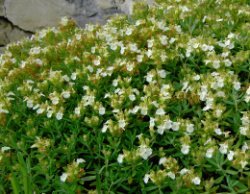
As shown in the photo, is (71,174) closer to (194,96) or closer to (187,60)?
(194,96)

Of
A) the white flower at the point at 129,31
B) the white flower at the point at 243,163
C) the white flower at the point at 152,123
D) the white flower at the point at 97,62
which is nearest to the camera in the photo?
the white flower at the point at 243,163

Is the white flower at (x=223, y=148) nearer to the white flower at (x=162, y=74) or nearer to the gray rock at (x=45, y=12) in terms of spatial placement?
the white flower at (x=162, y=74)

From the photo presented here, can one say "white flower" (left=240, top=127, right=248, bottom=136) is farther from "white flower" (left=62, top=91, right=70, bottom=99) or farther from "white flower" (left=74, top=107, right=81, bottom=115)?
"white flower" (left=62, top=91, right=70, bottom=99)

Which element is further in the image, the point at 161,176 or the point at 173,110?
the point at 173,110

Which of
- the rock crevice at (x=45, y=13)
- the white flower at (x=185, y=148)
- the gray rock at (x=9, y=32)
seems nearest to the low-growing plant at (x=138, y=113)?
the white flower at (x=185, y=148)

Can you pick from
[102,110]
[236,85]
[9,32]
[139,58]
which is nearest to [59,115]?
[102,110]

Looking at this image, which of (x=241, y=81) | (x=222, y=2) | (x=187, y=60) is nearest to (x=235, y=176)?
(x=241, y=81)

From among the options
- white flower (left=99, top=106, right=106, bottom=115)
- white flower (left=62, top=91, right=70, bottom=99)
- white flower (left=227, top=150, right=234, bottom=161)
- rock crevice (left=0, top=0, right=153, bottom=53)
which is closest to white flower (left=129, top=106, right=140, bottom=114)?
white flower (left=99, top=106, right=106, bottom=115)
